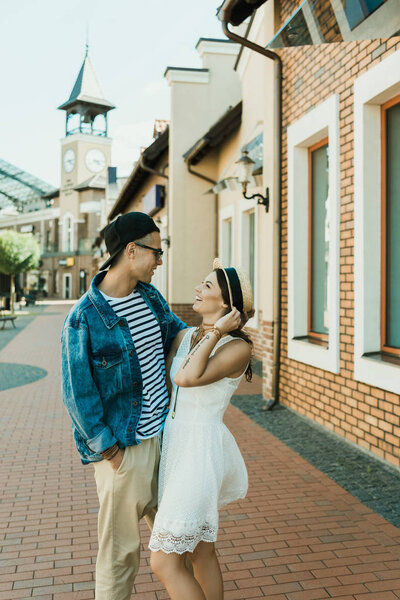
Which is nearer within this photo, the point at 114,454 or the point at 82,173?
the point at 114,454

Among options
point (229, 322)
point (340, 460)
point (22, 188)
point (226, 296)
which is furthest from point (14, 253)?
point (22, 188)

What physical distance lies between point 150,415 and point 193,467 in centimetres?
31

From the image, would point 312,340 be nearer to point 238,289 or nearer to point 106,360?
point 238,289

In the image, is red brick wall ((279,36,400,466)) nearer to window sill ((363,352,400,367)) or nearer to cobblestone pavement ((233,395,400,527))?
cobblestone pavement ((233,395,400,527))

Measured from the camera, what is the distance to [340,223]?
18.4ft

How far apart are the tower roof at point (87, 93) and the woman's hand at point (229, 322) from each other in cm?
5777

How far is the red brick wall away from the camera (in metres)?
4.84

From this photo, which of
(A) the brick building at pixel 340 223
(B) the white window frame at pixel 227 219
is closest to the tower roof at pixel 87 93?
(B) the white window frame at pixel 227 219

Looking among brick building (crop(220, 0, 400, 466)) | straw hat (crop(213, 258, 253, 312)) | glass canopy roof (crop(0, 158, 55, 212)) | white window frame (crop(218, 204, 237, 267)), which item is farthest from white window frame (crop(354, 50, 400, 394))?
glass canopy roof (crop(0, 158, 55, 212))

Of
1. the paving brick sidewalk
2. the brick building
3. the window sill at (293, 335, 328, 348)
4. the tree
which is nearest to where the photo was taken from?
the paving brick sidewalk

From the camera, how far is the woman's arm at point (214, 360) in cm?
213

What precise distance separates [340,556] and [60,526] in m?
1.83

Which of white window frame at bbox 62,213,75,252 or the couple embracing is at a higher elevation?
white window frame at bbox 62,213,75,252

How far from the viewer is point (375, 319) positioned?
5172mm
